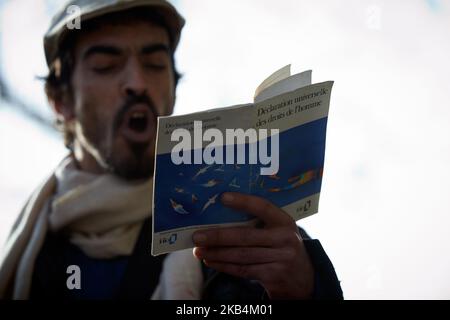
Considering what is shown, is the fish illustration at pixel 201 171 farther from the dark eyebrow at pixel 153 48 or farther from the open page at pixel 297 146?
the dark eyebrow at pixel 153 48

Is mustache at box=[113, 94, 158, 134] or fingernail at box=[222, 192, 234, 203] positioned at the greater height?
mustache at box=[113, 94, 158, 134]

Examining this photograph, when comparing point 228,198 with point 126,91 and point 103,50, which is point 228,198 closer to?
point 126,91

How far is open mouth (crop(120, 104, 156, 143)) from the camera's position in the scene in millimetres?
1923

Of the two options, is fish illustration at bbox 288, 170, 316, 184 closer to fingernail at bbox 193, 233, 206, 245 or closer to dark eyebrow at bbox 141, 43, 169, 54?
fingernail at bbox 193, 233, 206, 245

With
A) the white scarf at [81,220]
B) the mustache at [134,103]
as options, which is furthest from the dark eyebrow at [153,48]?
the white scarf at [81,220]

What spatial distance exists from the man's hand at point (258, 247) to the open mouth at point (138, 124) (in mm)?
837

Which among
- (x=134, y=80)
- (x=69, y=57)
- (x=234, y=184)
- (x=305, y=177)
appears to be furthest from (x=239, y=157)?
(x=69, y=57)

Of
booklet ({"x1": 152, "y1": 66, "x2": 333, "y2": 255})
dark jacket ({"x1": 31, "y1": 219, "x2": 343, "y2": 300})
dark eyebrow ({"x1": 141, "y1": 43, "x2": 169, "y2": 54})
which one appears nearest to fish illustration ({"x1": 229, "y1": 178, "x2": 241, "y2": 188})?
booklet ({"x1": 152, "y1": 66, "x2": 333, "y2": 255})

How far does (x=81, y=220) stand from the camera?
6.24ft

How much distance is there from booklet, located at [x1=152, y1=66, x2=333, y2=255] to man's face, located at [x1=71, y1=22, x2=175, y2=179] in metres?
0.81

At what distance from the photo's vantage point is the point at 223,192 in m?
1.11

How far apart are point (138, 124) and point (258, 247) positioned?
3.02 ft
